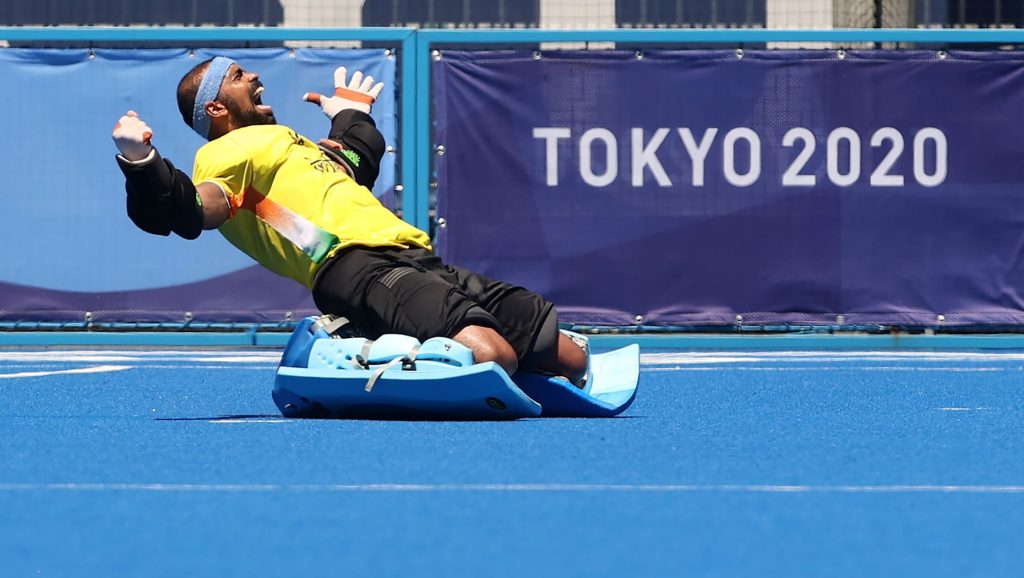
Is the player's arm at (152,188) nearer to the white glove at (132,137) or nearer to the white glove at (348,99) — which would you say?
the white glove at (132,137)

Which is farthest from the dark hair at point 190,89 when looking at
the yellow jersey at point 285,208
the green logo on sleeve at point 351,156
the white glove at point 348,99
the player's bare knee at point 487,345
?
the player's bare knee at point 487,345

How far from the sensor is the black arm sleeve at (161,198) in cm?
471

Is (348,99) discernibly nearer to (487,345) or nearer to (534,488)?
(487,345)

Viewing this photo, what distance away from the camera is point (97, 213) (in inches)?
341

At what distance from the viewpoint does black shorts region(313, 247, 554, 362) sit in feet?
16.4

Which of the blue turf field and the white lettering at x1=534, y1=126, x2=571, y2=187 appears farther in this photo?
the white lettering at x1=534, y1=126, x2=571, y2=187

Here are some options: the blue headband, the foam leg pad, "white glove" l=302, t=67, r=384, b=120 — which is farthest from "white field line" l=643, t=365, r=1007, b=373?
the blue headband

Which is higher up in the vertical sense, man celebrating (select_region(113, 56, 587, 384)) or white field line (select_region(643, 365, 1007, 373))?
man celebrating (select_region(113, 56, 587, 384))

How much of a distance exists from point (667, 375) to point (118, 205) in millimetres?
3139

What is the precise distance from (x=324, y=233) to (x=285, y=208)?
139 millimetres

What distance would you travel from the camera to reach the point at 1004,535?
2971 mm

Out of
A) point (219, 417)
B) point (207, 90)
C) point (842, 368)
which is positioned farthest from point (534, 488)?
point (842, 368)

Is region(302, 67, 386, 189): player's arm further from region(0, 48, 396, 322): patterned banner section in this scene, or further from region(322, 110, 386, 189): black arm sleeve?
region(0, 48, 396, 322): patterned banner section

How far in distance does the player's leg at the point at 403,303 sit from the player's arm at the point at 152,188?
0.47m
